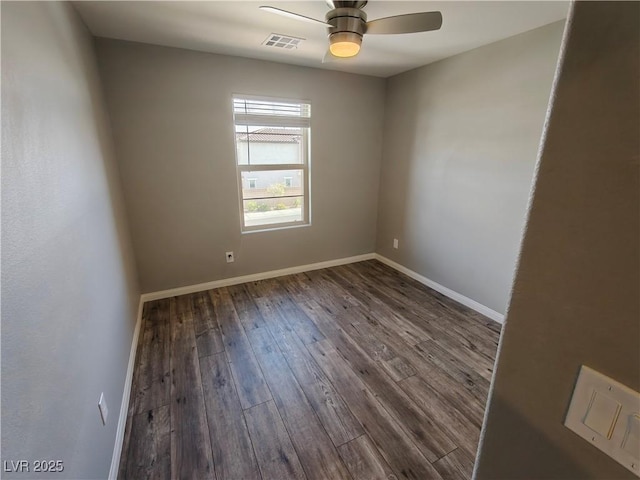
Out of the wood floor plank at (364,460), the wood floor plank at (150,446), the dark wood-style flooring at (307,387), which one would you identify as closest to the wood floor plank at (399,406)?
the dark wood-style flooring at (307,387)

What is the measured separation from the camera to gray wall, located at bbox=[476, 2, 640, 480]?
37 cm

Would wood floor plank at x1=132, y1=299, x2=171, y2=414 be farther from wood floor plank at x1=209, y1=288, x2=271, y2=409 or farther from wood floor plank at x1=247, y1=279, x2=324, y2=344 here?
wood floor plank at x1=247, y1=279, x2=324, y2=344

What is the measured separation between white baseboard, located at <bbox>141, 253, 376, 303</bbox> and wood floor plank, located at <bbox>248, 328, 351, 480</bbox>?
3.99ft

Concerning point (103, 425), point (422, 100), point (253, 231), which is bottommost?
point (103, 425)

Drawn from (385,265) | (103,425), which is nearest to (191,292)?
(103,425)

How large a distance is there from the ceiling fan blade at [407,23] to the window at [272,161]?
5.32 feet

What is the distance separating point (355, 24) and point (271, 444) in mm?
2450

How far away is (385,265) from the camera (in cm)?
403

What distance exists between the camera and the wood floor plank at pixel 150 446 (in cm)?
144

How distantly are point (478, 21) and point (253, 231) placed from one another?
2.75 metres

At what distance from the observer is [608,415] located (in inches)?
16.7

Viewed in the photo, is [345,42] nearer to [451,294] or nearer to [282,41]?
[282,41]

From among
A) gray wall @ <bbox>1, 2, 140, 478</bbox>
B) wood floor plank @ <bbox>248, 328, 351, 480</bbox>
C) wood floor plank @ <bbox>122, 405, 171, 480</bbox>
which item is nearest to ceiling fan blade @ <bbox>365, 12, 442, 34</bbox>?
gray wall @ <bbox>1, 2, 140, 478</bbox>

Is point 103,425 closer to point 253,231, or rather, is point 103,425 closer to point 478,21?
point 253,231
